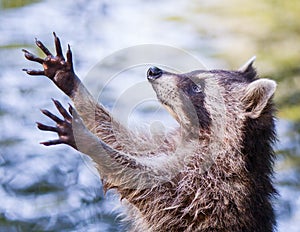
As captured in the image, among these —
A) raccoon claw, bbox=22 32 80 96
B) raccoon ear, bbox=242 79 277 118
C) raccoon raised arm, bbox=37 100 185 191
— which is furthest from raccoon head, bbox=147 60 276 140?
raccoon claw, bbox=22 32 80 96

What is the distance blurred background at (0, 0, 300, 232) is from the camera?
7277 mm

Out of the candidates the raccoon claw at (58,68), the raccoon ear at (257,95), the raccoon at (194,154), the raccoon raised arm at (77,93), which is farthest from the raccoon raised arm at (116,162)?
the raccoon ear at (257,95)

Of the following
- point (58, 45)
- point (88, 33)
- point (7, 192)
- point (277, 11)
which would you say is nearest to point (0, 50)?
point (88, 33)

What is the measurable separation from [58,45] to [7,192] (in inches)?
90.0

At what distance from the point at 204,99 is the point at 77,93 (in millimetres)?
792

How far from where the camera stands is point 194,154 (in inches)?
233

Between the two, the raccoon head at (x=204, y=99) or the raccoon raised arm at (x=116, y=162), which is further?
the raccoon head at (x=204, y=99)

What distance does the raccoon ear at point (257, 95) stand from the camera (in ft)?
18.8

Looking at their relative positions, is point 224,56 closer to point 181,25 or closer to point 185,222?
point 181,25

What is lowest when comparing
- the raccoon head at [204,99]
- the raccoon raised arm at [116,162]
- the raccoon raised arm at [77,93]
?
the raccoon raised arm at [116,162]

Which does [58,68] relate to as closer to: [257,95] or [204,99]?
[204,99]

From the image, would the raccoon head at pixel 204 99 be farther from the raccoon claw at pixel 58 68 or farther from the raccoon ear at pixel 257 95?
the raccoon claw at pixel 58 68

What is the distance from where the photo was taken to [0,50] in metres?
8.51

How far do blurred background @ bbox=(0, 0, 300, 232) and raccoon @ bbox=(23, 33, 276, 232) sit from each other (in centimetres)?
40
